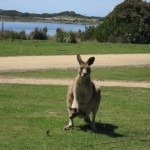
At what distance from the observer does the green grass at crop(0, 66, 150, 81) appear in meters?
20.1

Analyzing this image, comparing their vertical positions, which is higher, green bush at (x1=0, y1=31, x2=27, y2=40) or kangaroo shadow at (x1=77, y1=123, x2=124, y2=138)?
kangaroo shadow at (x1=77, y1=123, x2=124, y2=138)

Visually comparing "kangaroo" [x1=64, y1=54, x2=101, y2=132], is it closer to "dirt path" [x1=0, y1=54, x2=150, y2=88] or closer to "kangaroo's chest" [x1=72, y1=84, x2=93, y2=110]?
"kangaroo's chest" [x1=72, y1=84, x2=93, y2=110]

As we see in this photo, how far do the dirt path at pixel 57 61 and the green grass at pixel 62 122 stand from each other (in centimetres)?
678

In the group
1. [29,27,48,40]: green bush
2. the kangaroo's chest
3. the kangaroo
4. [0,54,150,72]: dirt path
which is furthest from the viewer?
[29,27,48,40]: green bush

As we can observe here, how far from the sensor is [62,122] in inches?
439

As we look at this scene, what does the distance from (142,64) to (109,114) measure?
13.6 metres

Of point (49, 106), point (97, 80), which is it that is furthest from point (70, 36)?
point (49, 106)

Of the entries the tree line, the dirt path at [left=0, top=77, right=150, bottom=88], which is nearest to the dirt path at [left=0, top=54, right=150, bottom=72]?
the dirt path at [left=0, top=77, right=150, bottom=88]

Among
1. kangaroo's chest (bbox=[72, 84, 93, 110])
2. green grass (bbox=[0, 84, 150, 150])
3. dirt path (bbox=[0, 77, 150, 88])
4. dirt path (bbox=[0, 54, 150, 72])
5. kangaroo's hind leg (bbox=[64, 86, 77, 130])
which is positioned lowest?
dirt path (bbox=[0, 54, 150, 72])

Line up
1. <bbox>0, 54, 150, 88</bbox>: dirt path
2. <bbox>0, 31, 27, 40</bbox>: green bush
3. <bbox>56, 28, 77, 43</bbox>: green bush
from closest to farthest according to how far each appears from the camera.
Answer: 1. <bbox>0, 54, 150, 88</bbox>: dirt path
2. <bbox>56, 28, 77, 43</bbox>: green bush
3. <bbox>0, 31, 27, 40</bbox>: green bush

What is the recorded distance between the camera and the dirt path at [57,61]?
2280cm

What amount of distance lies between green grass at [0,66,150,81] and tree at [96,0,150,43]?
714 inches

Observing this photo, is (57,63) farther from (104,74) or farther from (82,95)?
(82,95)

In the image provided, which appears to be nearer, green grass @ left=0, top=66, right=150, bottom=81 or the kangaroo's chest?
the kangaroo's chest
